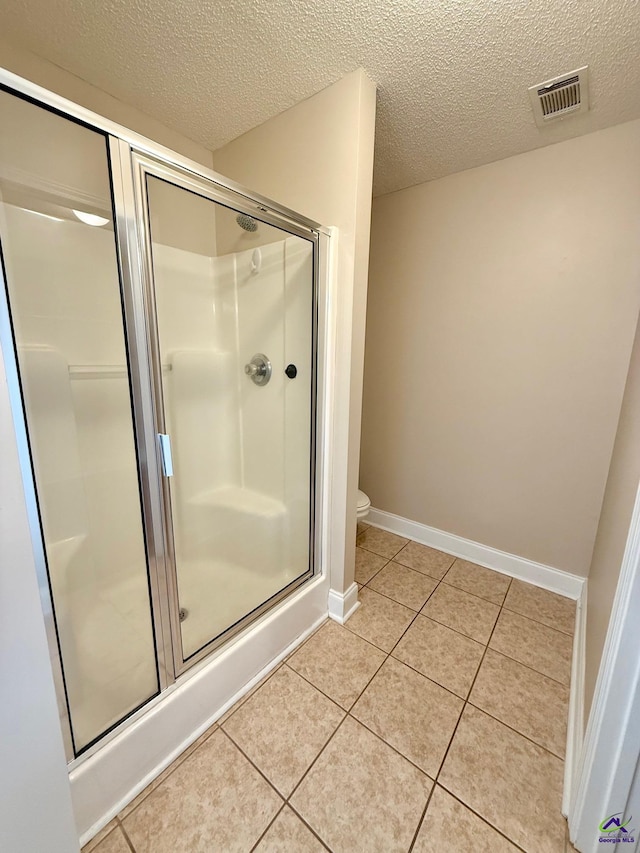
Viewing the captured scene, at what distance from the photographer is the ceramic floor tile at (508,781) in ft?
2.97

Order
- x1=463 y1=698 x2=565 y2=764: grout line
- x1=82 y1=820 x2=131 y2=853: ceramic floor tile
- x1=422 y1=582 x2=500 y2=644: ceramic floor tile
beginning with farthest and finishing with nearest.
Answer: x1=422 y1=582 x2=500 y2=644: ceramic floor tile → x1=463 y1=698 x2=565 y2=764: grout line → x1=82 y1=820 x2=131 y2=853: ceramic floor tile

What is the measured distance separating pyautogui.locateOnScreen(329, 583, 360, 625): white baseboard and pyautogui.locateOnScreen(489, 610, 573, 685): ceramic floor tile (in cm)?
63

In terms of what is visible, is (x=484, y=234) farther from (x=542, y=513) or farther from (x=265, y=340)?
(x=542, y=513)

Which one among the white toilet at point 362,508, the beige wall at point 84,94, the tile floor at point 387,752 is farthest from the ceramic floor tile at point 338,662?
the beige wall at point 84,94

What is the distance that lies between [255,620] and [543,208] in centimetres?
229

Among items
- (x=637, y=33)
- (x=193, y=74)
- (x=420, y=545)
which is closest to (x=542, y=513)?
(x=420, y=545)

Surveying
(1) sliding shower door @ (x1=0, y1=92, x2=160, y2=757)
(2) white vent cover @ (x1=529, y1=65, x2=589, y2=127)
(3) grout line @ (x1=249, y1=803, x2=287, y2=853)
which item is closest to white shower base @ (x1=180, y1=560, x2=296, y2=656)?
(1) sliding shower door @ (x1=0, y1=92, x2=160, y2=757)

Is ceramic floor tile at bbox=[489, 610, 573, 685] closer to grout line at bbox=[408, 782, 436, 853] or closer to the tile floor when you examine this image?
the tile floor

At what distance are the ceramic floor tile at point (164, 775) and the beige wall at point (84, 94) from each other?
7.63ft

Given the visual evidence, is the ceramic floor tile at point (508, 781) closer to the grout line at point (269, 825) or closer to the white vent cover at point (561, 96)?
the grout line at point (269, 825)

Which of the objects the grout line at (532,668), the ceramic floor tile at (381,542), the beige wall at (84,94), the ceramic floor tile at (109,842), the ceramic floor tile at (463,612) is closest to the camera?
the ceramic floor tile at (109,842)

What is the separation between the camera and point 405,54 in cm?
116

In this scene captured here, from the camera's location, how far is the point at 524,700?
125 cm

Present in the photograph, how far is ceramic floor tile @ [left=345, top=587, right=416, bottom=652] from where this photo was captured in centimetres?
152
